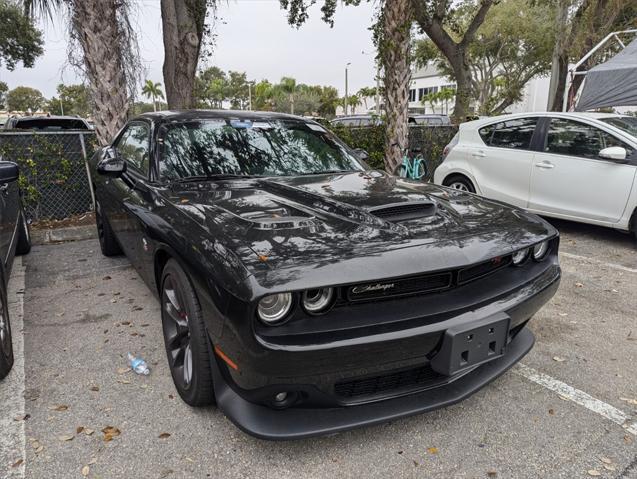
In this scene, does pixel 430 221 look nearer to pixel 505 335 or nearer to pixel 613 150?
pixel 505 335

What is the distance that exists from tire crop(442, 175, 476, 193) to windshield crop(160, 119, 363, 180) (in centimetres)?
368

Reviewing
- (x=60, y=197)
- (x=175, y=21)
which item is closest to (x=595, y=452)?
(x=60, y=197)

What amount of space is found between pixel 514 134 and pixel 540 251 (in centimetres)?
436

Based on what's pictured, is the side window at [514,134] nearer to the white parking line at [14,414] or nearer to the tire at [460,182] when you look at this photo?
the tire at [460,182]

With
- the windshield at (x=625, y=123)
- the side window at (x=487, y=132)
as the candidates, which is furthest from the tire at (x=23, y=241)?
the windshield at (x=625, y=123)

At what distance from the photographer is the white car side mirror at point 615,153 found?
5289 mm

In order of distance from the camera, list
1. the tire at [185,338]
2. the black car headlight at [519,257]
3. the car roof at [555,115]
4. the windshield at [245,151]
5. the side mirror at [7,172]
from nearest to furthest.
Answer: the tire at [185,338] < the black car headlight at [519,257] < the side mirror at [7,172] < the windshield at [245,151] < the car roof at [555,115]

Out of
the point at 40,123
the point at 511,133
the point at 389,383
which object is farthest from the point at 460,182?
the point at 40,123

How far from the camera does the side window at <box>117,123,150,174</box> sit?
136 inches

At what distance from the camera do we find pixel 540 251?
2.73 metres

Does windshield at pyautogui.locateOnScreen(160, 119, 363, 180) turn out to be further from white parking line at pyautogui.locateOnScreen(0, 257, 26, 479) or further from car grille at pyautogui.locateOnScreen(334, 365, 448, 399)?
car grille at pyautogui.locateOnScreen(334, 365, 448, 399)

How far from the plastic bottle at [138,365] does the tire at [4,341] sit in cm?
68

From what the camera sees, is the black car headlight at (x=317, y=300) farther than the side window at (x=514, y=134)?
No

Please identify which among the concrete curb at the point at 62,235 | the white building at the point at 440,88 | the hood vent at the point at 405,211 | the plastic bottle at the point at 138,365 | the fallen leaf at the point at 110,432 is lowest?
the fallen leaf at the point at 110,432
